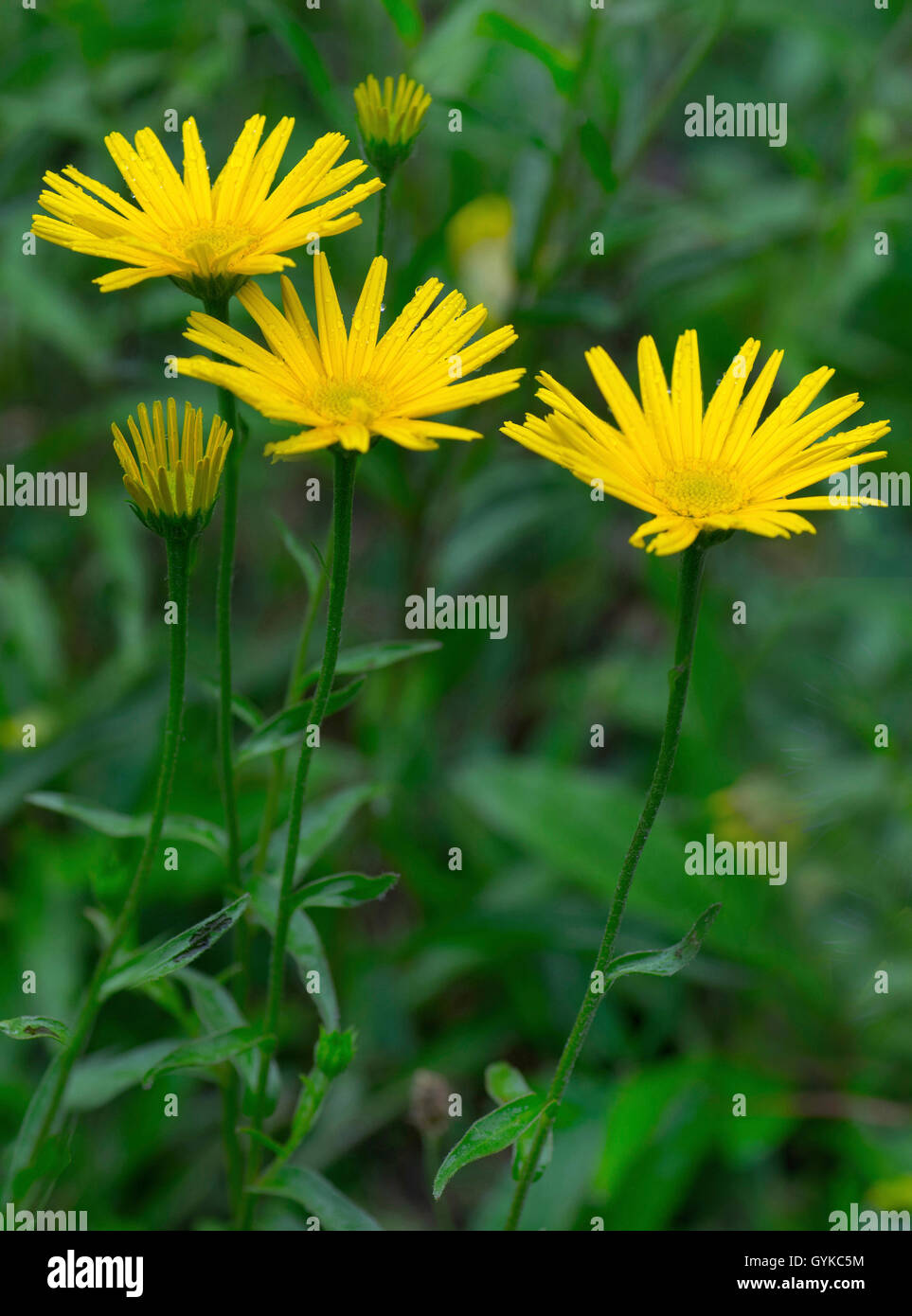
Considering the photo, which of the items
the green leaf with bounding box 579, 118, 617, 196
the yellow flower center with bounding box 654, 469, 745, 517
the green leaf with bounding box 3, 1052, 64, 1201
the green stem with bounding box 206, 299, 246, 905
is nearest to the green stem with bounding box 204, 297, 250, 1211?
the green stem with bounding box 206, 299, 246, 905

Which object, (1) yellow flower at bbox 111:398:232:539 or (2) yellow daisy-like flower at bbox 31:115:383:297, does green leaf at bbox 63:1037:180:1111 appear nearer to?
(1) yellow flower at bbox 111:398:232:539

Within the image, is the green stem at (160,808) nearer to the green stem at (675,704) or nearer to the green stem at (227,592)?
the green stem at (227,592)

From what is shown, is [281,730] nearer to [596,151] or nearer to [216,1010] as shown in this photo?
[216,1010]

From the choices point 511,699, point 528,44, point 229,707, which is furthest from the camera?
point 511,699

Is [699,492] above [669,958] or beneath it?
above

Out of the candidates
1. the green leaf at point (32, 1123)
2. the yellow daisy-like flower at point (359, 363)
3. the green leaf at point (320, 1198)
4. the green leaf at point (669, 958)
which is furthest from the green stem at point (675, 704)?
the green leaf at point (32, 1123)

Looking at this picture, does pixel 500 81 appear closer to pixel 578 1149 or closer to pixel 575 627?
pixel 575 627

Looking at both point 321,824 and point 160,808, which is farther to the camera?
point 321,824

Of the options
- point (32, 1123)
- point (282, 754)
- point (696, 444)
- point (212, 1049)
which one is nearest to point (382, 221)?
point (696, 444)
